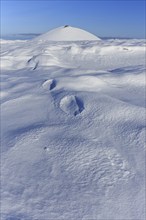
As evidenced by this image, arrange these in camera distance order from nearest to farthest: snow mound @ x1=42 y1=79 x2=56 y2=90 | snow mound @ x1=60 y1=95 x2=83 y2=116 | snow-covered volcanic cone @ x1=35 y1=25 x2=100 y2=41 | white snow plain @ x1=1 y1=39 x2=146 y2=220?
1. white snow plain @ x1=1 y1=39 x2=146 y2=220
2. snow mound @ x1=60 y1=95 x2=83 y2=116
3. snow mound @ x1=42 y1=79 x2=56 y2=90
4. snow-covered volcanic cone @ x1=35 y1=25 x2=100 y2=41

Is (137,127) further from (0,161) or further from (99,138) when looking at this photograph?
(0,161)

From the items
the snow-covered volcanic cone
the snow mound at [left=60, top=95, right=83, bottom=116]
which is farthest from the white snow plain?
the snow-covered volcanic cone

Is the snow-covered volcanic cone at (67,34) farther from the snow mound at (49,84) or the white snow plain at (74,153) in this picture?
the white snow plain at (74,153)

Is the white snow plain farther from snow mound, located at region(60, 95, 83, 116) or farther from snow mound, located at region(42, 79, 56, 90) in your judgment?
snow mound, located at region(42, 79, 56, 90)

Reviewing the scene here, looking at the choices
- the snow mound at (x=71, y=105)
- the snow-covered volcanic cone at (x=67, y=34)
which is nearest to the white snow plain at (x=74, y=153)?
the snow mound at (x=71, y=105)

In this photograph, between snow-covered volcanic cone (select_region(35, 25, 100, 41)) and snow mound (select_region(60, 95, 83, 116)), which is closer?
snow mound (select_region(60, 95, 83, 116))

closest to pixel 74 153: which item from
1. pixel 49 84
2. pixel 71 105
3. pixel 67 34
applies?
pixel 71 105

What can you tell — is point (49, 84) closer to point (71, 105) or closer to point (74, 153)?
point (71, 105)
